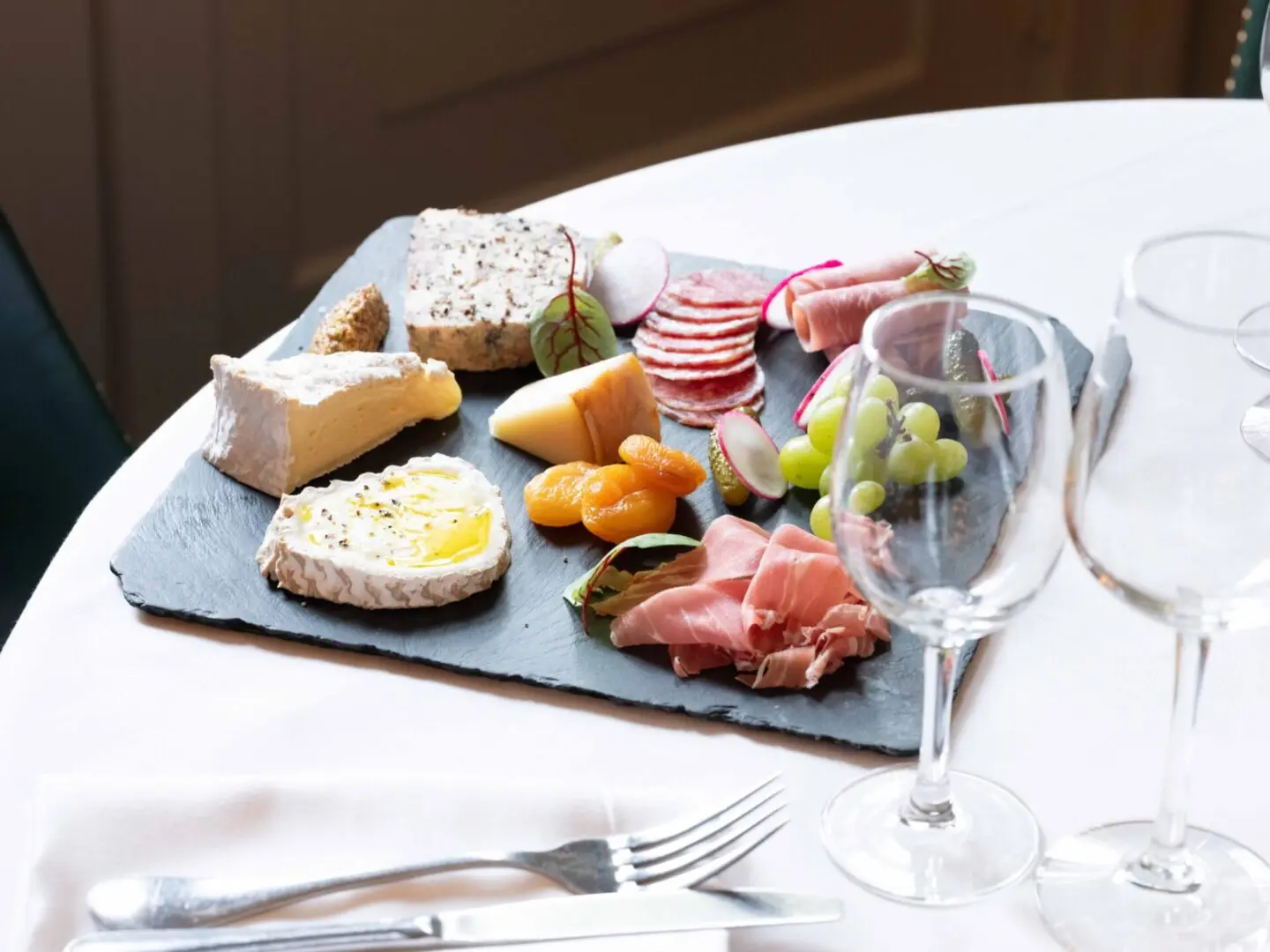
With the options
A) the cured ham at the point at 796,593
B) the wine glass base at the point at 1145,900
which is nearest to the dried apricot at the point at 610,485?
the cured ham at the point at 796,593

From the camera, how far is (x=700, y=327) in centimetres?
176

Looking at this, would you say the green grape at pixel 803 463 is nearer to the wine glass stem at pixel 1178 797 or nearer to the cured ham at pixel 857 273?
the cured ham at pixel 857 273

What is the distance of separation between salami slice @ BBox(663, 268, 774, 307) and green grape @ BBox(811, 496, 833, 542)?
0.46 metres

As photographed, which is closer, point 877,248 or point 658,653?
point 658,653

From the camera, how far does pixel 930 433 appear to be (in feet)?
2.71

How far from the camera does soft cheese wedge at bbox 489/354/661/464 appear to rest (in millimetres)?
1569

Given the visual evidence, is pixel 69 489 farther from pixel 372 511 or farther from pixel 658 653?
pixel 658 653

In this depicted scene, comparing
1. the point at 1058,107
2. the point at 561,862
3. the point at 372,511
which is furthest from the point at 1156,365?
the point at 1058,107

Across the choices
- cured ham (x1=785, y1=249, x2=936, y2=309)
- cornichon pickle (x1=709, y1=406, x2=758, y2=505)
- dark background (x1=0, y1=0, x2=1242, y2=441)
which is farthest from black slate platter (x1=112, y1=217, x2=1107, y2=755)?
dark background (x1=0, y1=0, x2=1242, y2=441)

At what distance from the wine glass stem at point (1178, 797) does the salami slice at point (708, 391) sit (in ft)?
2.56

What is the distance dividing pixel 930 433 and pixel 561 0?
272 centimetres

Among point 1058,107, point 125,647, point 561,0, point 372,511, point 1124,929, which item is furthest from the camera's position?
point 561,0

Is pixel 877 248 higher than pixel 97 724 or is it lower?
higher

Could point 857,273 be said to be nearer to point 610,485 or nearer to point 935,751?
point 610,485
